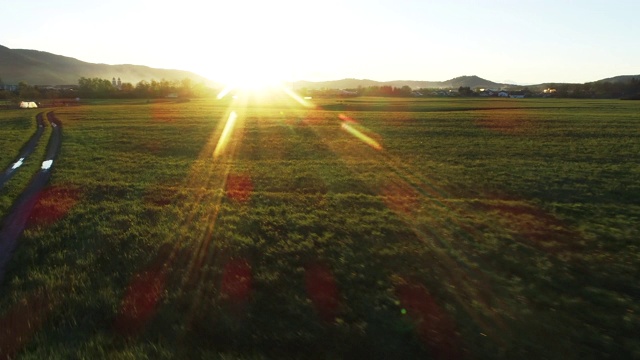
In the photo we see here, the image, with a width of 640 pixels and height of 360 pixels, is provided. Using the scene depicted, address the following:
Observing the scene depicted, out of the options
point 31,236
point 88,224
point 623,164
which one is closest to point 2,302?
point 31,236

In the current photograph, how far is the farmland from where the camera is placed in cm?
704

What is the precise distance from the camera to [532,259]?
402 inches

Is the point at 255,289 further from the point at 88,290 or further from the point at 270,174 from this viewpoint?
the point at 270,174

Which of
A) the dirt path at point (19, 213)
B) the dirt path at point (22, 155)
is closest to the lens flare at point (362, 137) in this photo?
the dirt path at point (19, 213)

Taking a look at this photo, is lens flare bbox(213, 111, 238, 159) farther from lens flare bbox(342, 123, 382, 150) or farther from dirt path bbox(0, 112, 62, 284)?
lens flare bbox(342, 123, 382, 150)

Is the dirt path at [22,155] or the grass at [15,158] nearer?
the grass at [15,158]

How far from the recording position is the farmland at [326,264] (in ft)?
23.1

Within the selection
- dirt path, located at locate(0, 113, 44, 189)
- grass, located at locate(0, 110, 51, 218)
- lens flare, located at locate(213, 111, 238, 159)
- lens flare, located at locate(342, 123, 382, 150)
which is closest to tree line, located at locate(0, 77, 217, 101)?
grass, located at locate(0, 110, 51, 218)

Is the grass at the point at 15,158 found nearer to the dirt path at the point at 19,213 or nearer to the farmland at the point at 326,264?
the dirt path at the point at 19,213

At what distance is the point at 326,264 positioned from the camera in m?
9.89

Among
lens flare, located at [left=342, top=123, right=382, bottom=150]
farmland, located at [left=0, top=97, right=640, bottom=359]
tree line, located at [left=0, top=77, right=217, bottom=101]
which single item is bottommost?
tree line, located at [left=0, top=77, right=217, bottom=101]

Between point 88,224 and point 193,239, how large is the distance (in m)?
3.57

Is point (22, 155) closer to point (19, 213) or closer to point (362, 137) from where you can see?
point (19, 213)

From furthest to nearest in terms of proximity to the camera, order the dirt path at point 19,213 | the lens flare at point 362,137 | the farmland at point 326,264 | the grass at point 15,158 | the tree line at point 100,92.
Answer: the tree line at point 100,92
the lens flare at point 362,137
the grass at point 15,158
the dirt path at point 19,213
the farmland at point 326,264
